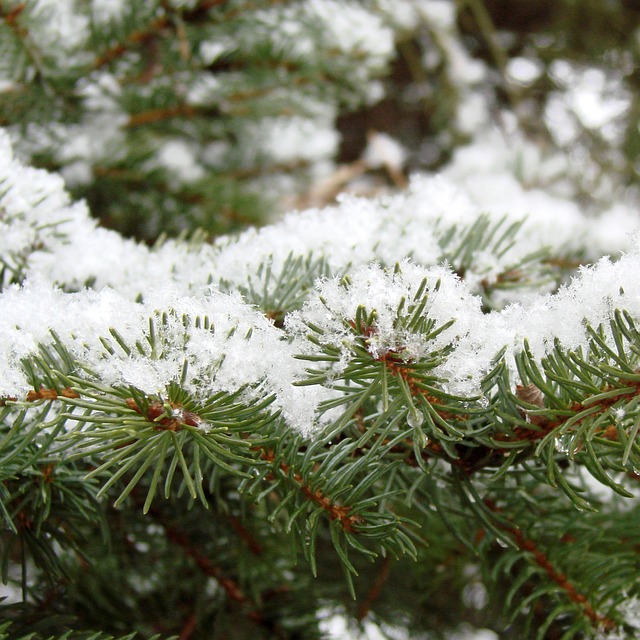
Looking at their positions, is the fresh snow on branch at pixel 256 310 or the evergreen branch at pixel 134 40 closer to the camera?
the fresh snow on branch at pixel 256 310

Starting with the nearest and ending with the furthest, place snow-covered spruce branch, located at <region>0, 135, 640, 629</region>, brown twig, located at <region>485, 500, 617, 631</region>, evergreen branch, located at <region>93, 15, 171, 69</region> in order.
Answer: snow-covered spruce branch, located at <region>0, 135, 640, 629</region> < brown twig, located at <region>485, 500, 617, 631</region> < evergreen branch, located at <region>93, 15, 171, 69</region>

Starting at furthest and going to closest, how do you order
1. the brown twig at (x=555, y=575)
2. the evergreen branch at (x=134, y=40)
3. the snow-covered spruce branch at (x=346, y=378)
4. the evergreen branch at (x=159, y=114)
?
the evergreen branch at (x=159, y=114) < the evergreen branch at (x=134, y=40) < the brown twig at (x=555, y=575) < the snow-covered spruce branch at (x=346, y=378)

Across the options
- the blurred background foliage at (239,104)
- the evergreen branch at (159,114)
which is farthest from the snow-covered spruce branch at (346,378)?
the evergreen branch at (159,114)

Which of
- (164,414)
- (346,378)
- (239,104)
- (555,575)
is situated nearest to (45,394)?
(164,414)

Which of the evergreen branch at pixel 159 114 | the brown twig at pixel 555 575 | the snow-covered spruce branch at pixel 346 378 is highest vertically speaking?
the evergreen branch at pixel 159 114

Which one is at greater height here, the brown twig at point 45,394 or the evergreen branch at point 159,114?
the evergreen branch at point 159,114

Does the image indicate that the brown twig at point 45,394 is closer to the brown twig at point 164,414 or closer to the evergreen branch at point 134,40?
the brown twig at point 164,414

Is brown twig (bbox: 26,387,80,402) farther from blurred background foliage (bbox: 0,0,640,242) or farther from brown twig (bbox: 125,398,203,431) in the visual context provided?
A: blurred background foliage (bbox: 0,0,640,242)

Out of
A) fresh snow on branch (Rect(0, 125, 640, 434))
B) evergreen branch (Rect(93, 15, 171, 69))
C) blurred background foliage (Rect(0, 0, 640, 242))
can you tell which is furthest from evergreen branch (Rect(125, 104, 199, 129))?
fresh snow on branch (Rect(0, 125, 640, 434))
